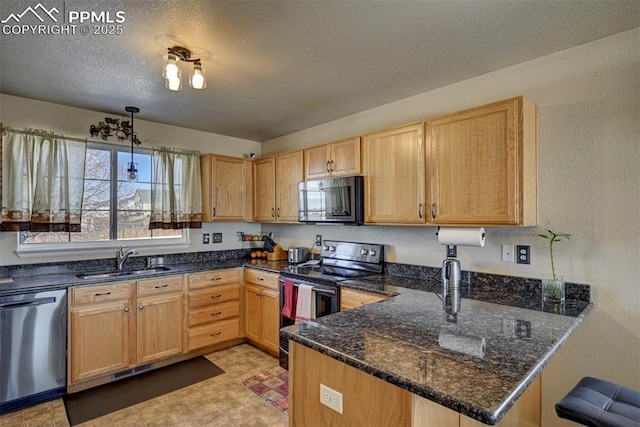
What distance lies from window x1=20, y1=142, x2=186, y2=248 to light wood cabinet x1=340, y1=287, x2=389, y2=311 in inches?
85.7

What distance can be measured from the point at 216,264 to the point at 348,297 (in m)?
1.76

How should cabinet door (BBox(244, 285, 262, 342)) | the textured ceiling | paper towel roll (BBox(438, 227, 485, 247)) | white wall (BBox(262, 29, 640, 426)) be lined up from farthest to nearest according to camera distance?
cabinet door (BBox(244, 285, 262, 342))
paper towel roll (BBox(438, 227, 485, 247))
white wall (BBox(262, 29, 640, 426))
the textured ceiling

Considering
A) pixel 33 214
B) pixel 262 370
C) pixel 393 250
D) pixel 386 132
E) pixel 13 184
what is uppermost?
pixel 386 132

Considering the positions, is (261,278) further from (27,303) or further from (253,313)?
(27,303)

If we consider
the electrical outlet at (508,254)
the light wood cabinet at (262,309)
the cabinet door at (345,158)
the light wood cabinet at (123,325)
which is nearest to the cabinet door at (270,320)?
the light wood cabinet at (262,309)

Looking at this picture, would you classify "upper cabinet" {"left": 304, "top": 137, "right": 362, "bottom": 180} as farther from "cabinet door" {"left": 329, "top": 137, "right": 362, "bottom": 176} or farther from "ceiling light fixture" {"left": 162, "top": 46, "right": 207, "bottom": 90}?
"ceiling light fixture" {"left": 162, "top": 46, "right": 207, "bottom": 90}

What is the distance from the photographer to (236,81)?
2.45 m

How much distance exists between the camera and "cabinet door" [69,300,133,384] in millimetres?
2557

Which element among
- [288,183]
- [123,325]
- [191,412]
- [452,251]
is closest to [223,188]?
[288,183]

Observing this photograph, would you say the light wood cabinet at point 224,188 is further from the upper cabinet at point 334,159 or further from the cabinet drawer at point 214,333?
the cabinet drawer at point 214,333

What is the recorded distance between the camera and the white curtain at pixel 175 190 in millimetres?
3426

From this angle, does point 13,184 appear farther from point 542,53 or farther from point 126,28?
point 542,53

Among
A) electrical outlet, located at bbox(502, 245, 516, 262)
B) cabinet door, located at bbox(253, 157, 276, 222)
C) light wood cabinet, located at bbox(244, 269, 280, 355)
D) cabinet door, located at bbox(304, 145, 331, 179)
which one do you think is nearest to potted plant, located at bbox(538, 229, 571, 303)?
electrical outlet, located at bbox(502, 245, 516, 262)

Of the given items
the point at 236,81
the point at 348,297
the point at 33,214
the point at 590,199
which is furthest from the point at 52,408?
the point at 590,199
